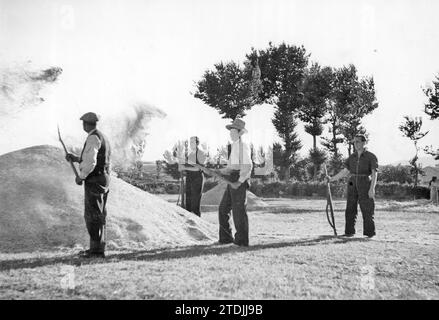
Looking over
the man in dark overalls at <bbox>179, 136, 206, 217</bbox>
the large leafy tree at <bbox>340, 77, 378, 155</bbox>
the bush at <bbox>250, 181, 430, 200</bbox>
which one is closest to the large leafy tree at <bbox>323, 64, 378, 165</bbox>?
the large leafy tree at <bbox>340, 77, 378, 155</bbox>

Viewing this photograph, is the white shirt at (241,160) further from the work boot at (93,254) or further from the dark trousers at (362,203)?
the dark trousers at (362,203)

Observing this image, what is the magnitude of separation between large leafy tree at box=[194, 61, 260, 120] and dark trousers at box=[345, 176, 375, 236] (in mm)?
31581

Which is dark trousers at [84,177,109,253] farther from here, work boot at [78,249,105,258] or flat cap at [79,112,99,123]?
flat cap at [79,112,99,123]

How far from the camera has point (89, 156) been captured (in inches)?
234

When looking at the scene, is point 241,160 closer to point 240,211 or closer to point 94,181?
point 240,211

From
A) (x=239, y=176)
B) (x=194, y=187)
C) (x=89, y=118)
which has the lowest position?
(x=194, y=187)

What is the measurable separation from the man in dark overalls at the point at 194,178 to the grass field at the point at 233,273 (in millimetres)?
3717

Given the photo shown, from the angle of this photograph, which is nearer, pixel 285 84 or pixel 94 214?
pixel 94 214

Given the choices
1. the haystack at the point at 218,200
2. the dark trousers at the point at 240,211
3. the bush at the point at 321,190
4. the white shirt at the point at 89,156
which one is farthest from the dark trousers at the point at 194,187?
the bush at the point at 321,190

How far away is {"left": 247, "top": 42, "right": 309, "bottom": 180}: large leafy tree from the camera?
42188 millimetres

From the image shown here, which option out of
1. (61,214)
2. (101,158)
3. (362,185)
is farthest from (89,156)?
(362,185)

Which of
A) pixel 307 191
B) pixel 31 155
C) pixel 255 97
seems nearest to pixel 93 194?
pixel 31 155

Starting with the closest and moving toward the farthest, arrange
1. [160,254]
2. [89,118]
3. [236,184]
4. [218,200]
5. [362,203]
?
1. [89,118]
2. [160,254]
3. [236,184]
4. [362,203]
5. [218,200]

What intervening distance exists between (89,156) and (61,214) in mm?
2088
